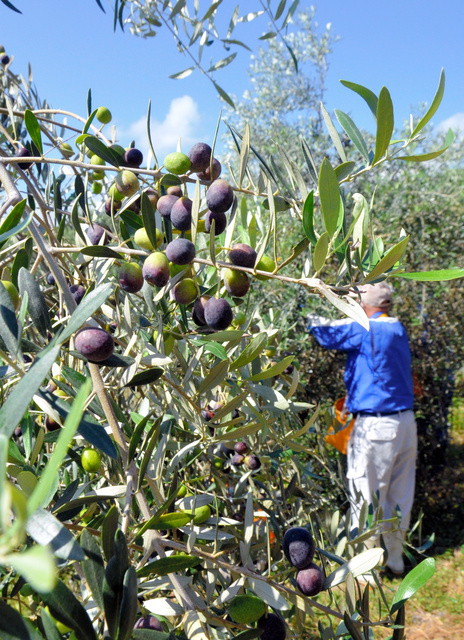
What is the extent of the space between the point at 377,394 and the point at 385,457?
1.46ft

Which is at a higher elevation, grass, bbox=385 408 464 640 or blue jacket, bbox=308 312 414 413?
blue jacket, bbox=308 312 414 413

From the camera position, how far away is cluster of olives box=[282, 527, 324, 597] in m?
0.70

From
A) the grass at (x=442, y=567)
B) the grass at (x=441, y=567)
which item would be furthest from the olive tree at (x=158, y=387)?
the grass at (x=442, y=567)

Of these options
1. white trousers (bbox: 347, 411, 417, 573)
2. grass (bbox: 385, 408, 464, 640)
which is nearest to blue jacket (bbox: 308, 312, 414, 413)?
white trousers (bbox: 347, 411, 417, 573)

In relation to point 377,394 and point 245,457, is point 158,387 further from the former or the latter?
point 377,394

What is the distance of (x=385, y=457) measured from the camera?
3.27m

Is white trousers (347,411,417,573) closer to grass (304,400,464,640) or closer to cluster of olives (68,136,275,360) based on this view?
grass (304,400,464,640)

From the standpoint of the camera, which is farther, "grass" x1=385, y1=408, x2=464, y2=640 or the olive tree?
"grass" x1=385, y1=408, x2=464, y2=640

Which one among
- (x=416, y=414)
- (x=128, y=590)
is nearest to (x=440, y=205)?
(x=416, y=414)

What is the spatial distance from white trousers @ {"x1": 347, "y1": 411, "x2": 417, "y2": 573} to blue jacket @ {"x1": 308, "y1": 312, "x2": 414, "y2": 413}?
0.10 metres

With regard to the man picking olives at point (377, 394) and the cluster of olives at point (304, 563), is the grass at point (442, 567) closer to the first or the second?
the man picking olives at point (377, 394)

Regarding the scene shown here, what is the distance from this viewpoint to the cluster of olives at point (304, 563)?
70cm

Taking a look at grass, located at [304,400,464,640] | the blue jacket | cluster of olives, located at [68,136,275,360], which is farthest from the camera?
the blue jacket

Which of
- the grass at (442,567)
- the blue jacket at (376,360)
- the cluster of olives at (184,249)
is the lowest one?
the grass at (442,567)
